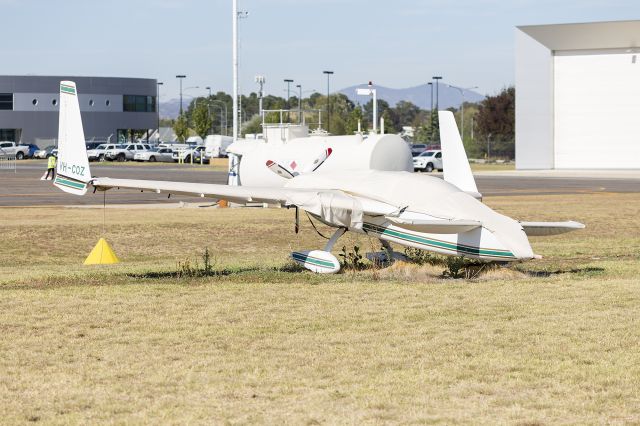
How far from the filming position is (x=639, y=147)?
290 feet

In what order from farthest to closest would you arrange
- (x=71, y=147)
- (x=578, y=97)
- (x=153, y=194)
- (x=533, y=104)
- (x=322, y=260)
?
(x=533, y=104) < (x=578, y=97) < (x=153, y=194) < (x=322, y=260) < (x=71, y=147)

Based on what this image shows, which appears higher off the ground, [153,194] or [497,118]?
[497,118]

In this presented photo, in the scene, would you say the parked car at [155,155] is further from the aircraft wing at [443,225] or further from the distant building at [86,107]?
the aircraft wing at [443,225]

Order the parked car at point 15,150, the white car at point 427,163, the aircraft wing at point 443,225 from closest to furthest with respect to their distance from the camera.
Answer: the aircraft wing at point 443,225, the white car at point 427,163, the parked car at point 15,150

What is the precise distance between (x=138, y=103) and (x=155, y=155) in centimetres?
4868

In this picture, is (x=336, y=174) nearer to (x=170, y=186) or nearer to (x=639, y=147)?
(x=170, y=186)

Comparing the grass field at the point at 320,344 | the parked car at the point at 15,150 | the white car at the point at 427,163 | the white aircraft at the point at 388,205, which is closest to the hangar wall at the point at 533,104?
the white car at the point at 427,163

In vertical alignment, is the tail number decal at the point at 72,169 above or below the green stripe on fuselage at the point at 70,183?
above

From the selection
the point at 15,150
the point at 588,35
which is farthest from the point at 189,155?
the point at 588,35

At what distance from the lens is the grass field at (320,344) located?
1059cm

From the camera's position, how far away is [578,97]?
8994cm

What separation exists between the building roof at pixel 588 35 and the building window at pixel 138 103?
76.9m

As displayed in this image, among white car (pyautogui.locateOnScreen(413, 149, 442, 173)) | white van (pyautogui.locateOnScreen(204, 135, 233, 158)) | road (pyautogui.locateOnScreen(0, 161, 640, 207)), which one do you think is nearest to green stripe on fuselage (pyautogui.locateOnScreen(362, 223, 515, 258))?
road (pyautogui.locateOnScreen(0, 161, 640, 207))

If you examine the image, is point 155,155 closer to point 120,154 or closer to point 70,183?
point 120,154
